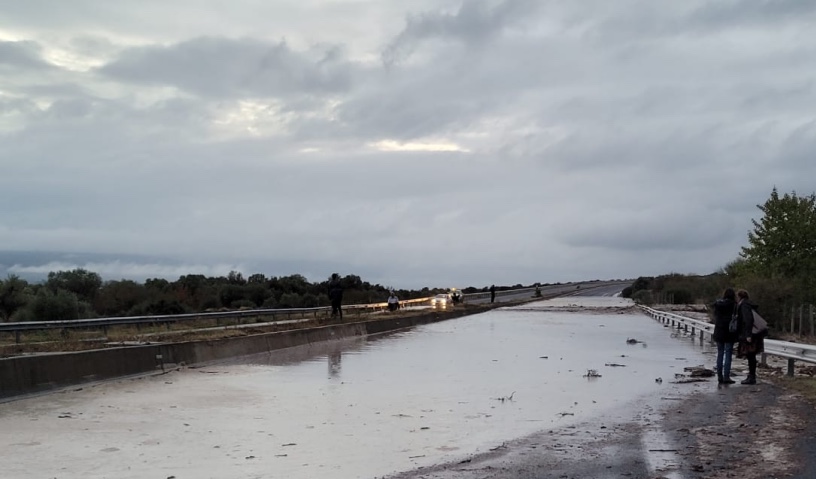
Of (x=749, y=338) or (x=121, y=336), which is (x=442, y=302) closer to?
(x=121, y=336)

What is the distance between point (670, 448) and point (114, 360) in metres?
11.1

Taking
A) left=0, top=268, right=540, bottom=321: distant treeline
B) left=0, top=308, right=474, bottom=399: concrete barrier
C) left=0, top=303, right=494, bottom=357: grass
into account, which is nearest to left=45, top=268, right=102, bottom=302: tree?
left=0, top=268, right=540, bottom=321: distant treeline

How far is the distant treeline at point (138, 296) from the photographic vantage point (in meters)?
34.0

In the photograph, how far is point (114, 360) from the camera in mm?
16703

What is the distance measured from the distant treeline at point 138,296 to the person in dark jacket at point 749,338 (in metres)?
25.2

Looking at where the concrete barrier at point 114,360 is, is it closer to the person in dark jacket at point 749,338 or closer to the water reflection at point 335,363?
the water reflection at point 335,363

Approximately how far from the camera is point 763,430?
10969mm

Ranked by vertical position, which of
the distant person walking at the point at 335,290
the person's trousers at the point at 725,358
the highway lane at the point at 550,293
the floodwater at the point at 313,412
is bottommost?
the floodwater at the point at 313,412

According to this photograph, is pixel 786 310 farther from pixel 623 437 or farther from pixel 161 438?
pixel 161 438

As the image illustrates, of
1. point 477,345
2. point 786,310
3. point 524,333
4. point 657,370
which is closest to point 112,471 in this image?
point 657,370

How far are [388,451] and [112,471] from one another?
3.09 meters

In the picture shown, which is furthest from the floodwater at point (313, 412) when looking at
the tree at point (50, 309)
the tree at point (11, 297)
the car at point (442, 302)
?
the car at point (442, 302)

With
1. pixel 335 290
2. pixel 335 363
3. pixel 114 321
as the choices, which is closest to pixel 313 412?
pixel 335 363

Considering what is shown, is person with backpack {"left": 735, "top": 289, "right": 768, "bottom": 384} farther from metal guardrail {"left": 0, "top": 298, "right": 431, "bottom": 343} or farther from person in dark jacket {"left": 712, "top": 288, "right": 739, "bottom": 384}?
metal guardrail {"left": 0, "top": 298, "right": 431, "bottom": 343}
